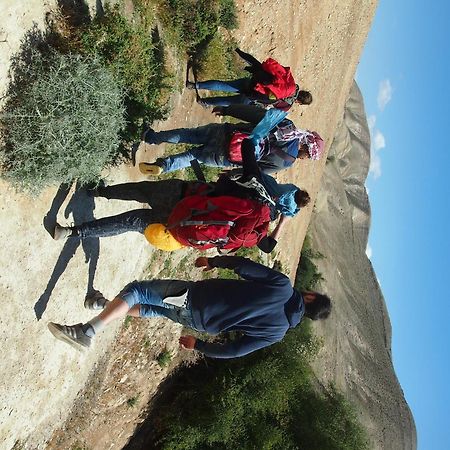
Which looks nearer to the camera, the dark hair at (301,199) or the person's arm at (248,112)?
the dark hair at (301,199)

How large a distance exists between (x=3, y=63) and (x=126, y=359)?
5.13 m

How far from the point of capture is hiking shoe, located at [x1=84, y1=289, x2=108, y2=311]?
6246mm

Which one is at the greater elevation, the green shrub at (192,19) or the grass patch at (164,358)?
the green shrub at (192,19)

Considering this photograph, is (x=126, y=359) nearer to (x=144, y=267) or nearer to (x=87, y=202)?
(x=144, y=267)

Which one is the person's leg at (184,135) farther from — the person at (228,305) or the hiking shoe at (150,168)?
the person at (228,305)

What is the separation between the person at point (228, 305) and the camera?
5.06 m

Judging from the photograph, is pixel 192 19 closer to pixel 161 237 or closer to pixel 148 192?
pixel 148 192

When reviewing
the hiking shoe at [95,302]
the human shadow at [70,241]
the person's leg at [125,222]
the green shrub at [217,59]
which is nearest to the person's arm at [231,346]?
the person's leg at [125,222]

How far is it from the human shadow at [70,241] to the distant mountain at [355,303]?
13708 millimetres

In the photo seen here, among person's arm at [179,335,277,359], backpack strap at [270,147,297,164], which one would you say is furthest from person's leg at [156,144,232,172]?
person's arm at [179,335,277,359]

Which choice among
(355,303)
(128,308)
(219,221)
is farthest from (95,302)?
(355,303)

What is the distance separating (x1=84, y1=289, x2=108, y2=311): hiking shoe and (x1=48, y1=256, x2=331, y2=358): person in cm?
100

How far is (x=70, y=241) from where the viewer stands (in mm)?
6039

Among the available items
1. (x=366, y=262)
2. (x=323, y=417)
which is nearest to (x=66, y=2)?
(x=323, y=417)
